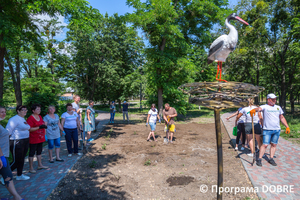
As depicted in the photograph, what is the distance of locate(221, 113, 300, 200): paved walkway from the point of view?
3.68 m

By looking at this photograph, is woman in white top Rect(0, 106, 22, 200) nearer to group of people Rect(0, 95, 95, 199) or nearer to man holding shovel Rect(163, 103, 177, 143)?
group of people Rect(0, 95, 95, 199)

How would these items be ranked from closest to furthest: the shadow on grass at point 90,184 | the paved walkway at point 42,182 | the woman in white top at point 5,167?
the woman in white top at point 5,167, the paved walkway at point 42,182, the shadow on grass at point 90,184

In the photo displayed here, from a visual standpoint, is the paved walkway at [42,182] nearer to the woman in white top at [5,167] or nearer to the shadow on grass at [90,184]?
the shadow on grass at [90,184]

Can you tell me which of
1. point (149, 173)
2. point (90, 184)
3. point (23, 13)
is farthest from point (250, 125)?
point (23, 13)

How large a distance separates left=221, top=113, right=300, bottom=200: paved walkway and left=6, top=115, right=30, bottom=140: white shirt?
5499 mm

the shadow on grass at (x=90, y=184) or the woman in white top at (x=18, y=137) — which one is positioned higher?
the woman in white top at (x=18, y=137)

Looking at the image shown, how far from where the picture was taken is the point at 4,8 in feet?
19.6

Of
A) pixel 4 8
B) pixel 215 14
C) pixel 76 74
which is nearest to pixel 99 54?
pixel 76 74

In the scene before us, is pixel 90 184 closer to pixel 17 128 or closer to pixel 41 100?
pixel 17 128

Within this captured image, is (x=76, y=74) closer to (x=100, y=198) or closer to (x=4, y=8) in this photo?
(x=4, y=8)

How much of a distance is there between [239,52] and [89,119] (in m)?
18.8

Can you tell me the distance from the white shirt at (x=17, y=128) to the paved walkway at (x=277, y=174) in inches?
217

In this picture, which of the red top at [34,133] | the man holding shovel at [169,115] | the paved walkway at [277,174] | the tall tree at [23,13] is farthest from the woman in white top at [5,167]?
the man holding shovel at [169,115]

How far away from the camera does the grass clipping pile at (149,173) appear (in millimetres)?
3873
